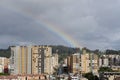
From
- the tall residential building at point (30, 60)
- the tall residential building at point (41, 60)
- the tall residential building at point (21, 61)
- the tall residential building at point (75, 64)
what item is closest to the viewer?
the tall residential building at point (21, 61)

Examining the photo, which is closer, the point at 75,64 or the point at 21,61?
the point at 21,61

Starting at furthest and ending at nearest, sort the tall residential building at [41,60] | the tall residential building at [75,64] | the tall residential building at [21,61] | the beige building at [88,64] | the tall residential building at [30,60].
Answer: the beige building at [88,64] < the tall residential building at [75,64] < the tall residential building at [41,60] < the tall residential building at [30,60] < the tall residential building at [21,61]

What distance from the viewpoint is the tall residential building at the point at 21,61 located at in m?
53.5

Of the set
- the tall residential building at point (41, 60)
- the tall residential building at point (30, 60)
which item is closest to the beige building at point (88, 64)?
the tall residential building at point (30, 60)

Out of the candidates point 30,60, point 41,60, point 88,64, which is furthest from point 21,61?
point 88,64

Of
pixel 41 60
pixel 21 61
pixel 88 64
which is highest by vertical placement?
pixel 41 60

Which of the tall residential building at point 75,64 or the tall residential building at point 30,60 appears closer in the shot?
the tall residential building at point 30,60

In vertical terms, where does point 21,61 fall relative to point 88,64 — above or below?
above

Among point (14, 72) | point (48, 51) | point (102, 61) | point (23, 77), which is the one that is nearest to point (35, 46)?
point (48, 51)

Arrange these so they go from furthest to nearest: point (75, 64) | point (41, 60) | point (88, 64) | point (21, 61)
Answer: point (88, 64)
point (75, 64)
point (41, 60)
point (21, 61)

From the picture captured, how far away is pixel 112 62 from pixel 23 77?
33.7m

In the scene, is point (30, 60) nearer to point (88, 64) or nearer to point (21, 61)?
point (21, 61)

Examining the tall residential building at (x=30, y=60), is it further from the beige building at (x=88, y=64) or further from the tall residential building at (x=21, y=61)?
the beige building at (x=88, y=64)

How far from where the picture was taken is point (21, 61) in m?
53.2
